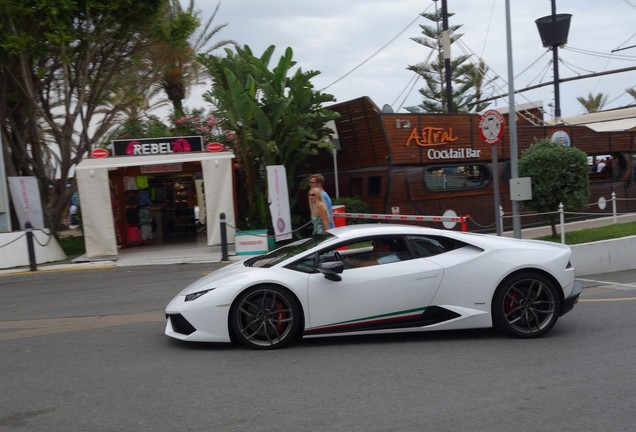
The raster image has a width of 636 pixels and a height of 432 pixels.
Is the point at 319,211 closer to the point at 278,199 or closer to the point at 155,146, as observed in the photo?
the point at 278,199

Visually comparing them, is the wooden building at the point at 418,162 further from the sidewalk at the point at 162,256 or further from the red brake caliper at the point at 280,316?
the red brake caliper at the point at 280,316

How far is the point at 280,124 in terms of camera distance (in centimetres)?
→ 1742

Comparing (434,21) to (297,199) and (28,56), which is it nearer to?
(297,199)

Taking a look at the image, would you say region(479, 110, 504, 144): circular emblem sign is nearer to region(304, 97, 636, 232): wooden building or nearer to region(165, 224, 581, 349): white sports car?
region(304, 97, 636, 232): wooden building

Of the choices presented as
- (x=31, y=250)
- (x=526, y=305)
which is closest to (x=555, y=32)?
(x=31, y=250)

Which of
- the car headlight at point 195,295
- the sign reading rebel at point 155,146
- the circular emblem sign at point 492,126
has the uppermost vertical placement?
the sign reading rebel at point 155,146

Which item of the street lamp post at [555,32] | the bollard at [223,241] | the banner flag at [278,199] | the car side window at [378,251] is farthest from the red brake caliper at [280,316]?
the street lamp post at [555,32]

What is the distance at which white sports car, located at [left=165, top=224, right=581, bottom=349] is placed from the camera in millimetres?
6426

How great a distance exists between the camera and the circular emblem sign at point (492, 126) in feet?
39.6

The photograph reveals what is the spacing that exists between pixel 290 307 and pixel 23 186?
1258 cm

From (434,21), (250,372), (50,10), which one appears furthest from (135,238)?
(434,21)

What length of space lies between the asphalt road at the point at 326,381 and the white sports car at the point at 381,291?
24 centimetres

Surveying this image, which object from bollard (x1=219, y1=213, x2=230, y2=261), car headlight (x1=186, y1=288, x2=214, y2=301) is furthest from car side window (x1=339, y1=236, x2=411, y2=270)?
bollard (x1=219, y1=213, x2=230, y2=261)

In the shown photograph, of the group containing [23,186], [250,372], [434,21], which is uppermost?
[434,21]
